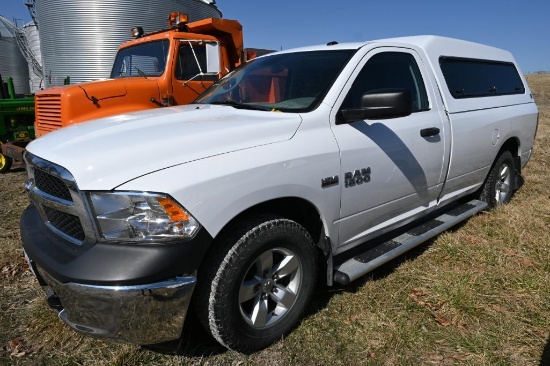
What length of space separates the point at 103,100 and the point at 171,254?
169 inches

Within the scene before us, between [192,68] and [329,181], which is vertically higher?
[192,68]

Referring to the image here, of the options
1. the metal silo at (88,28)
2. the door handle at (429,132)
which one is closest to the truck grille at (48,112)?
the door handle at (429,132)

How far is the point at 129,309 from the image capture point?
1.89 meters

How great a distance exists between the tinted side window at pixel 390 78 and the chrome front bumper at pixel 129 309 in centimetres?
164

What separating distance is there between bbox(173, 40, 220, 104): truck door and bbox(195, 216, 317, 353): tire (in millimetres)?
4171

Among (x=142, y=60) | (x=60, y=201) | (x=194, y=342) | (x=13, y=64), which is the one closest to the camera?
(x=60, y=201)

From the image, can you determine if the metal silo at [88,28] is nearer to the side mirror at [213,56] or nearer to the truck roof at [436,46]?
the side mirror at [213,56]

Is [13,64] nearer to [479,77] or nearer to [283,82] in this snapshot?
[283,82]

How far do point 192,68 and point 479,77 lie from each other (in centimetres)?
390

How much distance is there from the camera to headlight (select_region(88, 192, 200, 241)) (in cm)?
190

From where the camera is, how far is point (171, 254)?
188cm

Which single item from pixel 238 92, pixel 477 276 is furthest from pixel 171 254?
pixel 477 276

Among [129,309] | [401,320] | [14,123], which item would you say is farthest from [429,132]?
[14,123]

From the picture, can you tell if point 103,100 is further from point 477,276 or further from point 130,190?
point 477,276
